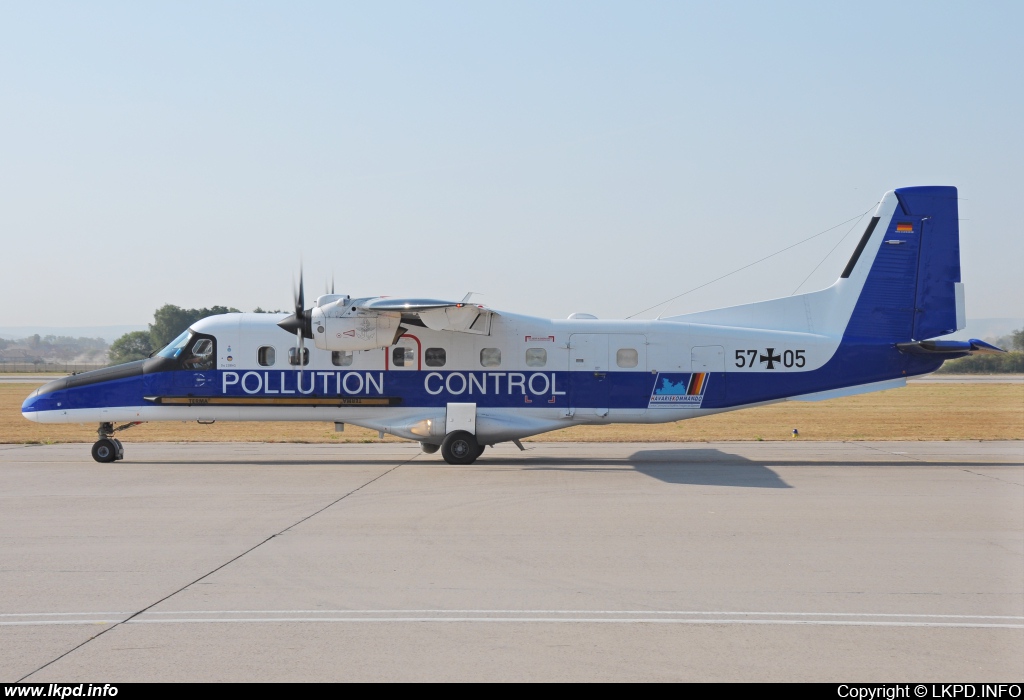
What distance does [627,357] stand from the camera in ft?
57.9

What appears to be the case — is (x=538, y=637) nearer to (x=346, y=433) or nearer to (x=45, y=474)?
(x=45, y=474)

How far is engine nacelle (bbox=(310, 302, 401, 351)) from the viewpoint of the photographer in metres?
16.4

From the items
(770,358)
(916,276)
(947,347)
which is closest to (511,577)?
(770,358)

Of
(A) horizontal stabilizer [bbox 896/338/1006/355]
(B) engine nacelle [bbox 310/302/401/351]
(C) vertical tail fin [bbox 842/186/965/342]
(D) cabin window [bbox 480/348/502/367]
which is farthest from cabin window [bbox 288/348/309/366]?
(A) horizontal stabilizer [bbox 896/338/1006/355]

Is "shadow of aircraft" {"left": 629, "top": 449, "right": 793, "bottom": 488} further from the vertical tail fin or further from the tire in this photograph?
the tire

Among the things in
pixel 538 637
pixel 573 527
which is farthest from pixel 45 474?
pixel 538 637

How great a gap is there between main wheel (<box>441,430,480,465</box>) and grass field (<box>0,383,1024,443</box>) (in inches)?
269

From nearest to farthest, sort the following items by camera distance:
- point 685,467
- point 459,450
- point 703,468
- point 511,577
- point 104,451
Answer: point 511,577
point 703,468
point 685,467
point 459,450
point 104,451

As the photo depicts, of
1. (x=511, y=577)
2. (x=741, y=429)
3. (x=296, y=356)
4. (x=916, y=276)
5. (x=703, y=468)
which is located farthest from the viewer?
(x=741, y=429)

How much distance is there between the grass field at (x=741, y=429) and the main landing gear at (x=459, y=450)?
269 inches

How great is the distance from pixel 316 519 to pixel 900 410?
106ft

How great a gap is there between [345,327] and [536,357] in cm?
404

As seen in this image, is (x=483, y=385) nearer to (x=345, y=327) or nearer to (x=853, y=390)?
(x=345, y=327)

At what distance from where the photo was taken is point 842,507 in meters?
11.5
